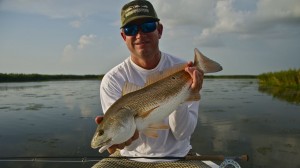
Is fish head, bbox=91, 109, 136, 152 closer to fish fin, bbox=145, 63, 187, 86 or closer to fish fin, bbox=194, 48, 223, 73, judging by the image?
fish fin, bbox=145, 63, 187, 86

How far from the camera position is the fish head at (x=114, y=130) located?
2.83 m

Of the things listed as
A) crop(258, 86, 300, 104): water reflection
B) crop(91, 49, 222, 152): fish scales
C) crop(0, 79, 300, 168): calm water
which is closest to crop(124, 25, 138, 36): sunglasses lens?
crop(91, 49, 222, 152): fish scales

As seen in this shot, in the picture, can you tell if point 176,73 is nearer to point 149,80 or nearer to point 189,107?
point 149,80

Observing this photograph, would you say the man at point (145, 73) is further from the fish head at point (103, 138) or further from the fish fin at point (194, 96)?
the fish head at point (103, 138)

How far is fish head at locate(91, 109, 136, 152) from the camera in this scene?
2834 mm

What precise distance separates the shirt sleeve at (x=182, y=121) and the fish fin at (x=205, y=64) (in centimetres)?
46

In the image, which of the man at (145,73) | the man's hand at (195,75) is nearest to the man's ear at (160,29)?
the man at (145,73)

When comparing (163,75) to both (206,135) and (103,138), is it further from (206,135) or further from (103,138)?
(206,135)

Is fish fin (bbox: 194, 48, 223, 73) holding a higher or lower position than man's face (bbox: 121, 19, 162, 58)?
lower

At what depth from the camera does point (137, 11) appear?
383cm

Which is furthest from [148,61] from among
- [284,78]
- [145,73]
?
[284,78]

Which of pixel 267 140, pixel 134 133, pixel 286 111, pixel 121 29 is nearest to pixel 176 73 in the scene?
pixel 134 133

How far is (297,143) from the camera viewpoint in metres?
8.44

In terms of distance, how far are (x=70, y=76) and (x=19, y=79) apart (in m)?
26.9
